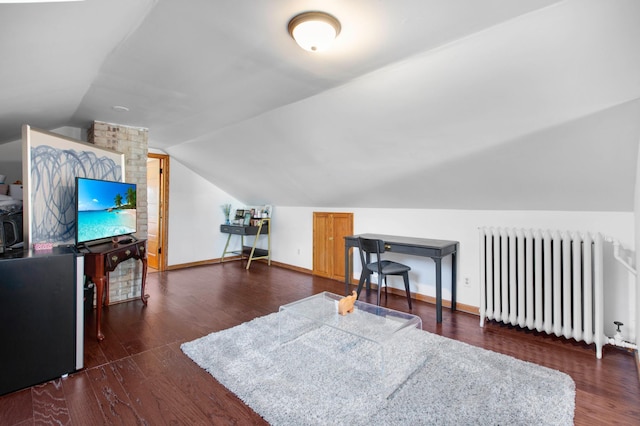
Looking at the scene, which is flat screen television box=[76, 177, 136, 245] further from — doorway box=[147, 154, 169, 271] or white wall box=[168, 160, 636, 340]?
white wall box=[168, 160, 636, 340]

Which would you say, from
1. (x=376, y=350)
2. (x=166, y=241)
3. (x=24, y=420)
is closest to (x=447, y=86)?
(x=376, y=350)

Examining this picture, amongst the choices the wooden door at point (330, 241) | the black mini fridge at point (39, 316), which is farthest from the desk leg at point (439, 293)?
the black mini fridge at point (39, 316)

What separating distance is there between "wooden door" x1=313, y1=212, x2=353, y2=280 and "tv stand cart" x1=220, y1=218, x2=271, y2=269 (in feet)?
3.72

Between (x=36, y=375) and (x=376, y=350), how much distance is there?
7.64 ft

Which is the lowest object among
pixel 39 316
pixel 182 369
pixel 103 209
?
pixel 182 369

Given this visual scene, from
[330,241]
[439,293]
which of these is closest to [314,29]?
[439,293]

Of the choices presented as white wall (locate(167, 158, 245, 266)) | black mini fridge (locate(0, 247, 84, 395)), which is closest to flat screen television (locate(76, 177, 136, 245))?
black mini fridge (locate(0, 247, 84, 395))

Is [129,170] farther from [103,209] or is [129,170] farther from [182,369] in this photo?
[182,369]

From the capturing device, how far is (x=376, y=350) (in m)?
2.45

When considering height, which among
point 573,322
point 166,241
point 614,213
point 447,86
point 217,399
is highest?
point 447,86

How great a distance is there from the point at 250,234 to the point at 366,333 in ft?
12.5

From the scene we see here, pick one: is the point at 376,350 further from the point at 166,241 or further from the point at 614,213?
the point at 166,241

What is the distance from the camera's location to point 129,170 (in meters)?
3.82

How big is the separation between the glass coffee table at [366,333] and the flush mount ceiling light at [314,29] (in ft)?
5.95
